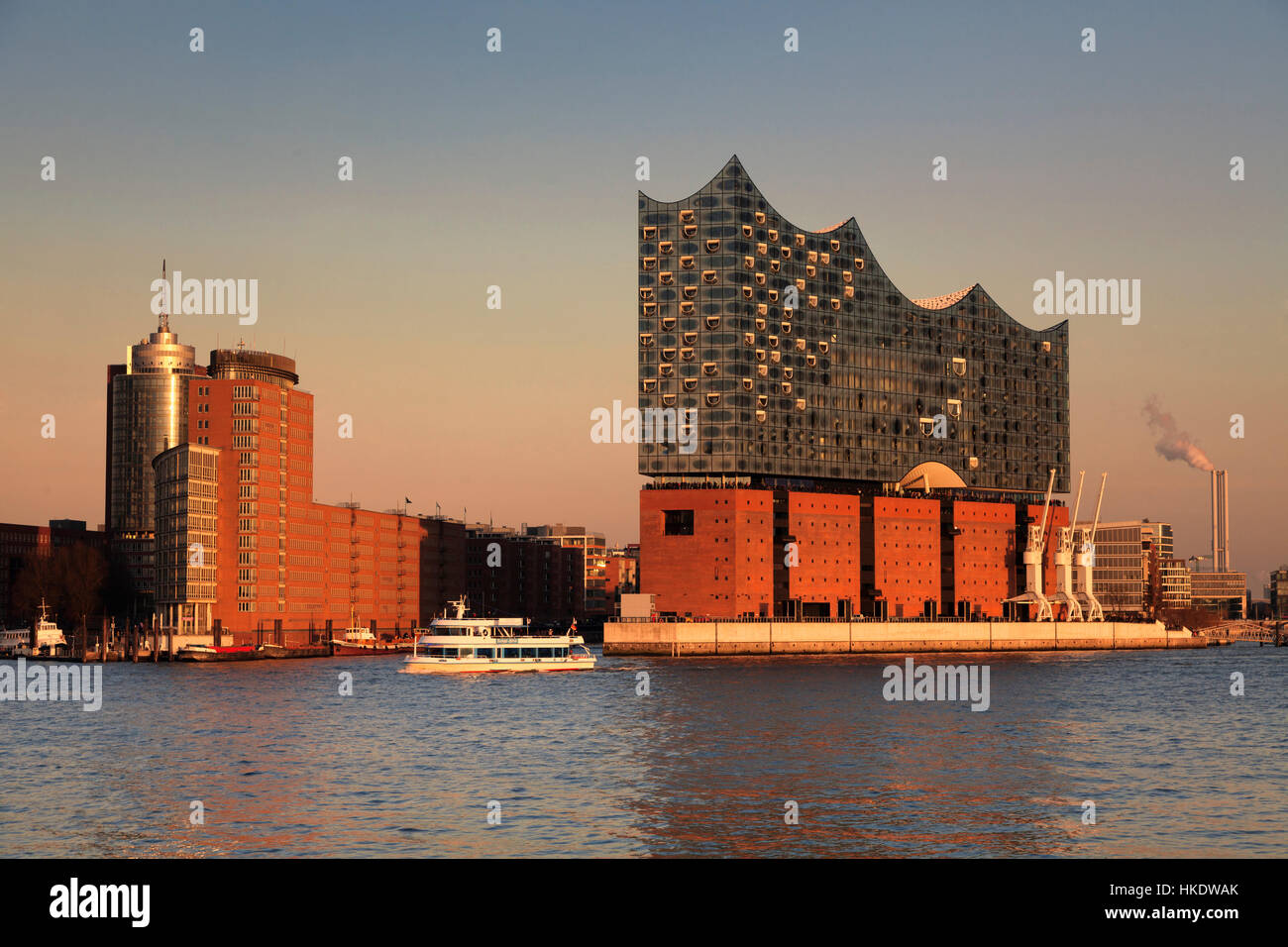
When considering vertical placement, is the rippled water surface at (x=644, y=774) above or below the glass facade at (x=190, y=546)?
below

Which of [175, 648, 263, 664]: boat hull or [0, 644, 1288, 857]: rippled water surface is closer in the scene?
[0, 644, 1288, 857]: rippled water surface

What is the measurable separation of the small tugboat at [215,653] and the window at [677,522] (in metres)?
59.7

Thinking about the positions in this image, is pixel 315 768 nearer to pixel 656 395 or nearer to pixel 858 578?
pixel 656 395

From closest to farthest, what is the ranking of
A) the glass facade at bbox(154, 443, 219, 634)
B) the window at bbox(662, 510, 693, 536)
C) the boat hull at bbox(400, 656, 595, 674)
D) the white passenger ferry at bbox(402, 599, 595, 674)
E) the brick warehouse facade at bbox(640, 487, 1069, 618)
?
the boat hull at bbox(400, 656, 595, 674) < the white passenger ferry at bbox(402, 599, 595, 674) < the brick warehouse facade at bbox(640, 487, 1069, 618) < the window at bbox(662, 510, 693, 536) < the glass facade at bbox(154, 443, 219, 634)

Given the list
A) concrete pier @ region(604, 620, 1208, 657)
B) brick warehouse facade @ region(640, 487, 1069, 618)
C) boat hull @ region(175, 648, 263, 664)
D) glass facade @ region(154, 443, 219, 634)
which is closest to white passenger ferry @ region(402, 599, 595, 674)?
concrete pier @ region(604, 620, 1208, 657)

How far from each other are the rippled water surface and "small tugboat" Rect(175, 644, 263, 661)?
70.6 meters

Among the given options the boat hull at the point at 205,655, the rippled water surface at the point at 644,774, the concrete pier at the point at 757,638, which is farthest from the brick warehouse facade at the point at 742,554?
the rippled water surface at the point at 644,774

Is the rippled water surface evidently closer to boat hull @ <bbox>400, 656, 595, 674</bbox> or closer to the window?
boat hull @ <bbox>400, 656, 595, 674</bbox>

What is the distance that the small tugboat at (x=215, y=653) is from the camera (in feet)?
582

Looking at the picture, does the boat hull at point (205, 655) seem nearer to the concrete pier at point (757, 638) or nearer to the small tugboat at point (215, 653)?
the small tugboat at point (215, 653)

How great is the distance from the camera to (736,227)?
186m

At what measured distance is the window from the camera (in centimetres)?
18162
